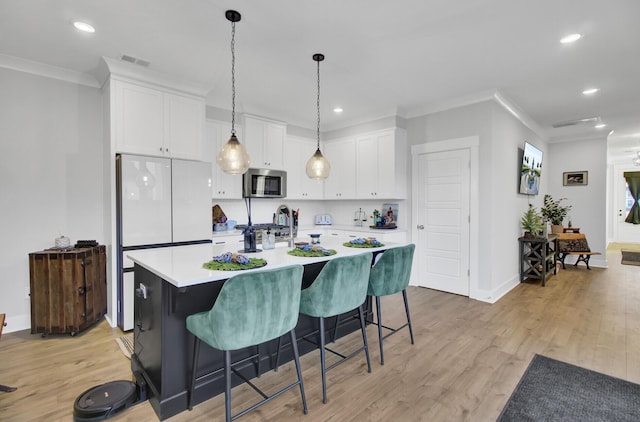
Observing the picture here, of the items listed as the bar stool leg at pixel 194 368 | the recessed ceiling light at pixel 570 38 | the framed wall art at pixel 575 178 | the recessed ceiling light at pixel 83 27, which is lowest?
the bar stool leg at pixel 194 368

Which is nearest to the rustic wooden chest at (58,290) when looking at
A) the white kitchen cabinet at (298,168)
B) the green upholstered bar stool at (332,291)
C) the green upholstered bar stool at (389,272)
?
the green upholstered bar stool at (332,291)

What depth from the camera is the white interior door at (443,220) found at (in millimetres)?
Result: 4277

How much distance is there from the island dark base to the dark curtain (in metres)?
12.5

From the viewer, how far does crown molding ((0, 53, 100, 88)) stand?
119 inches

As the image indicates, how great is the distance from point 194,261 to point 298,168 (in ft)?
11.7

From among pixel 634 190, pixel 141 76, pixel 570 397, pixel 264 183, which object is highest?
pixel 141 76

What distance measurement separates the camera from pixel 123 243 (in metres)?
3.13

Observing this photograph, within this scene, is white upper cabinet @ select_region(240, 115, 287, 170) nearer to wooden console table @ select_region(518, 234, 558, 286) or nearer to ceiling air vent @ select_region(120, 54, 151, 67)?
ceiling air vent @ select_region(120, 54, 151, 67)

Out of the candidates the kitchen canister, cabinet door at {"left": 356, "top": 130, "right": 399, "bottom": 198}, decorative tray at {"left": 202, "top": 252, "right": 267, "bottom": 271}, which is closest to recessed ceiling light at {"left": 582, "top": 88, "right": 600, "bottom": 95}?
cabinet door at {"left": 356, "top": 130, "right": 399, "bottom": 198}

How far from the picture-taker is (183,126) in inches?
142

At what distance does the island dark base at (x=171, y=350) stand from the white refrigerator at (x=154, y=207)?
1.01 metres

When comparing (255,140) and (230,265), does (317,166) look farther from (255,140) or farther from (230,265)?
(255,140)

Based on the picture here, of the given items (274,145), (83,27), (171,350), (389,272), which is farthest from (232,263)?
(274,145)

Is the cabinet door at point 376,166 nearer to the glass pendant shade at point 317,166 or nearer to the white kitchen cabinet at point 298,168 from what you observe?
the white kitchen cabinet at point 298,168
